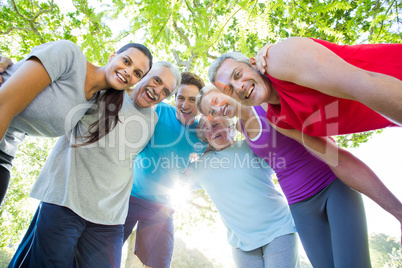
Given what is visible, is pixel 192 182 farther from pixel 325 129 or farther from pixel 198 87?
pixel 325 129

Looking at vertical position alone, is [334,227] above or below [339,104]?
below

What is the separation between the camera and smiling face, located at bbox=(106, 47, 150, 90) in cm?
204

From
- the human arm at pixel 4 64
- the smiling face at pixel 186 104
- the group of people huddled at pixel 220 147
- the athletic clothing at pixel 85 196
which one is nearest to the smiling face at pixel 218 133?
the group of people huddled at pixel 220 147

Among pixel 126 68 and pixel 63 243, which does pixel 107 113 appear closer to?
pixel 126 68

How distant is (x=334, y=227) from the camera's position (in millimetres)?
1664

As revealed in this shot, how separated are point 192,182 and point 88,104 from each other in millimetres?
1494

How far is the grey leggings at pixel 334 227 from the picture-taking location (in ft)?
5.10

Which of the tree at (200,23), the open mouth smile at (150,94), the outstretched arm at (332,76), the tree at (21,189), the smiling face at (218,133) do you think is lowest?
the tree at (21,189)

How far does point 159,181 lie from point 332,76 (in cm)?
229

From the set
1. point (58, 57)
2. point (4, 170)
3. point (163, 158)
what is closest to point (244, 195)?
point (163, 158)

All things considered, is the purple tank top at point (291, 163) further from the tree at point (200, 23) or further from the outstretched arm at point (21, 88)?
the outstretched arm at point (21, 88)

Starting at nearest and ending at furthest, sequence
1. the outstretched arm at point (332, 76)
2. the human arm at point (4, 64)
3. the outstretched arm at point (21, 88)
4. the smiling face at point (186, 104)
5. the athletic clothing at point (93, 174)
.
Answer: the outstretched arm at point (332, 76), the outstretched arm at point (21, 88), the human arm at point (4, 64), the athletic clothing at point (93, 174), the smiling face at point (186, 104)

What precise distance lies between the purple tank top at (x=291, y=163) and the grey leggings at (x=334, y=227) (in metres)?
0.07

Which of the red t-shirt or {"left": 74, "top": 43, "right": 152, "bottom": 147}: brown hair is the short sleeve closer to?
{"left": 74, "top": 43, "right": 152, "bottom": 147}: brown hair
